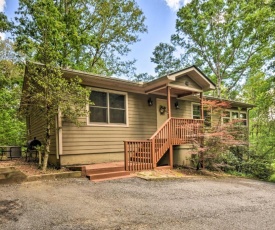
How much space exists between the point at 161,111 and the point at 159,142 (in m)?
2.46

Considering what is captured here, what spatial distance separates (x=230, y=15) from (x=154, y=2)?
21.3ft

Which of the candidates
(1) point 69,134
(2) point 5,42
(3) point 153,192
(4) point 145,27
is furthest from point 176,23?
(3) point 153,192

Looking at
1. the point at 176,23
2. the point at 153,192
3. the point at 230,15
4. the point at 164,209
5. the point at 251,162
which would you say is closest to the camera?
the point at 164,209

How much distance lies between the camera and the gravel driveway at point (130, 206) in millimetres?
3201

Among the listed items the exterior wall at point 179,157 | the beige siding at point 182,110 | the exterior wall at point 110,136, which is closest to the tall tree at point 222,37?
the beige siding at point 182,110

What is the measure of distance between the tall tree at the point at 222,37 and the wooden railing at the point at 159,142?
11.1 meters

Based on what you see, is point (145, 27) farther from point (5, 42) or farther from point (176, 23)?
point (5, 42)

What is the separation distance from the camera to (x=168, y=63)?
77.5 feet

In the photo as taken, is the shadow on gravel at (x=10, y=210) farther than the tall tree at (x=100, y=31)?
No

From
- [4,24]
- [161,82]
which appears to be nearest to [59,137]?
[161,82]

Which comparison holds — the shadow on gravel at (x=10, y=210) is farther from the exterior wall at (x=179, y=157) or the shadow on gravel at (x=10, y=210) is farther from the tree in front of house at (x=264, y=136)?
the tree in front of house at (x=264, y=136)

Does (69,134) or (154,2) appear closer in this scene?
(69,134)

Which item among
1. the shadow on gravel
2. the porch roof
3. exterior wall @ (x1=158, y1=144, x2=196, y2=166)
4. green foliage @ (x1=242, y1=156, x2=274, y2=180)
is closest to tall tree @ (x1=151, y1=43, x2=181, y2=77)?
the porch roof

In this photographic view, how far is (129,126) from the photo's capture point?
338 inches
